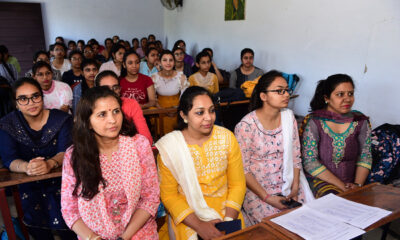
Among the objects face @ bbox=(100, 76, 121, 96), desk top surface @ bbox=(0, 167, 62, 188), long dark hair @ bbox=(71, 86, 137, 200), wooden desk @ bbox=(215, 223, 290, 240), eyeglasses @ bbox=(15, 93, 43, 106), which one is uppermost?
face @ bbox=(100, 76, 121, 96)

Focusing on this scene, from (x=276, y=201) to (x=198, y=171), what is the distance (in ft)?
1.94

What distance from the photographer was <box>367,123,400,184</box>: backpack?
2.33m

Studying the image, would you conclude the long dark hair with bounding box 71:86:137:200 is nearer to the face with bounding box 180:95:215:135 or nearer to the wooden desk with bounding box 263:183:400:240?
the face with bounding box 180:95:215:135

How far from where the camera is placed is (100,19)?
862 centimetres

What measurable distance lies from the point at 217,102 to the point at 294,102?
170cm

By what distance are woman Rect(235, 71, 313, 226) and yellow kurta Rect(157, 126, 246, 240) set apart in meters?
0.24

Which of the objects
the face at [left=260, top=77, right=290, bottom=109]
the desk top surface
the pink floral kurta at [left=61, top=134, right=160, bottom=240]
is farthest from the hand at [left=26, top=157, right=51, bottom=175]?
the face at [left=260, top=77, right=290, bottom=109]

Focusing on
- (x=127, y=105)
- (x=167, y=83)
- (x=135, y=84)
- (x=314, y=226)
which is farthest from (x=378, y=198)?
(x=167, y=83)

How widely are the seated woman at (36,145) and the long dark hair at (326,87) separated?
6.42 ft

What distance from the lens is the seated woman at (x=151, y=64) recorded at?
A: 199 inches

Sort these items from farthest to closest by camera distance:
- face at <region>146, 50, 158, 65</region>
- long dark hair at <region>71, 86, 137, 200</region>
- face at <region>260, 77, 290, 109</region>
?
face at <region>146, 50, 158, 65</region>, face at <region>260, 77, 290, 109</region>, long dark hair at <region>71, 86, 137, 200</region>

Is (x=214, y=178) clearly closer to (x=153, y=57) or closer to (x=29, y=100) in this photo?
(x=29, y=100)

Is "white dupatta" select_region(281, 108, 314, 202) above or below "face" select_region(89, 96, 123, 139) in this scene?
below

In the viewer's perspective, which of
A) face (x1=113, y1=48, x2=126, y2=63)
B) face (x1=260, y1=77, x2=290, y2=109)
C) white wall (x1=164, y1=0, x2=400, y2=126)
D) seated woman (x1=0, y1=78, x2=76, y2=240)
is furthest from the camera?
face (x1=113, y1=48, x2=126, y2=63)
